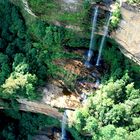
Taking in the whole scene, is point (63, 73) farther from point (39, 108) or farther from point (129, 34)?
point (129, 34)

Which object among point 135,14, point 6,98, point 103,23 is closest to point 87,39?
point 103,23

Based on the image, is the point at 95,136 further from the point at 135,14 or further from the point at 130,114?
the point at 135,14

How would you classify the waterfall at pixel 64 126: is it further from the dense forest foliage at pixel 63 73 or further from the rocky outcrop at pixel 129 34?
the rocky outcrop at pixel 129 34

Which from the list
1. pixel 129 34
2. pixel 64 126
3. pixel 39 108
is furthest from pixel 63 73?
pixel 129 34

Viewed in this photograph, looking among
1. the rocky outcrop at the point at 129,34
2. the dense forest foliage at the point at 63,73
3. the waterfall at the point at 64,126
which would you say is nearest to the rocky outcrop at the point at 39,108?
the waterfall at the point at 64,126

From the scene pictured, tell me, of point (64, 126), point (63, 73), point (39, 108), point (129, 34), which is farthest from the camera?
point (64, 126)

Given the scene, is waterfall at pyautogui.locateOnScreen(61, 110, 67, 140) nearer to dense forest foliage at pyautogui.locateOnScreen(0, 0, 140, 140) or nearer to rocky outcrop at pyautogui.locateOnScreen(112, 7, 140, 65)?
dense forest foliage at pyautogui.locateOnScreen(0, 0, 140, 140)
